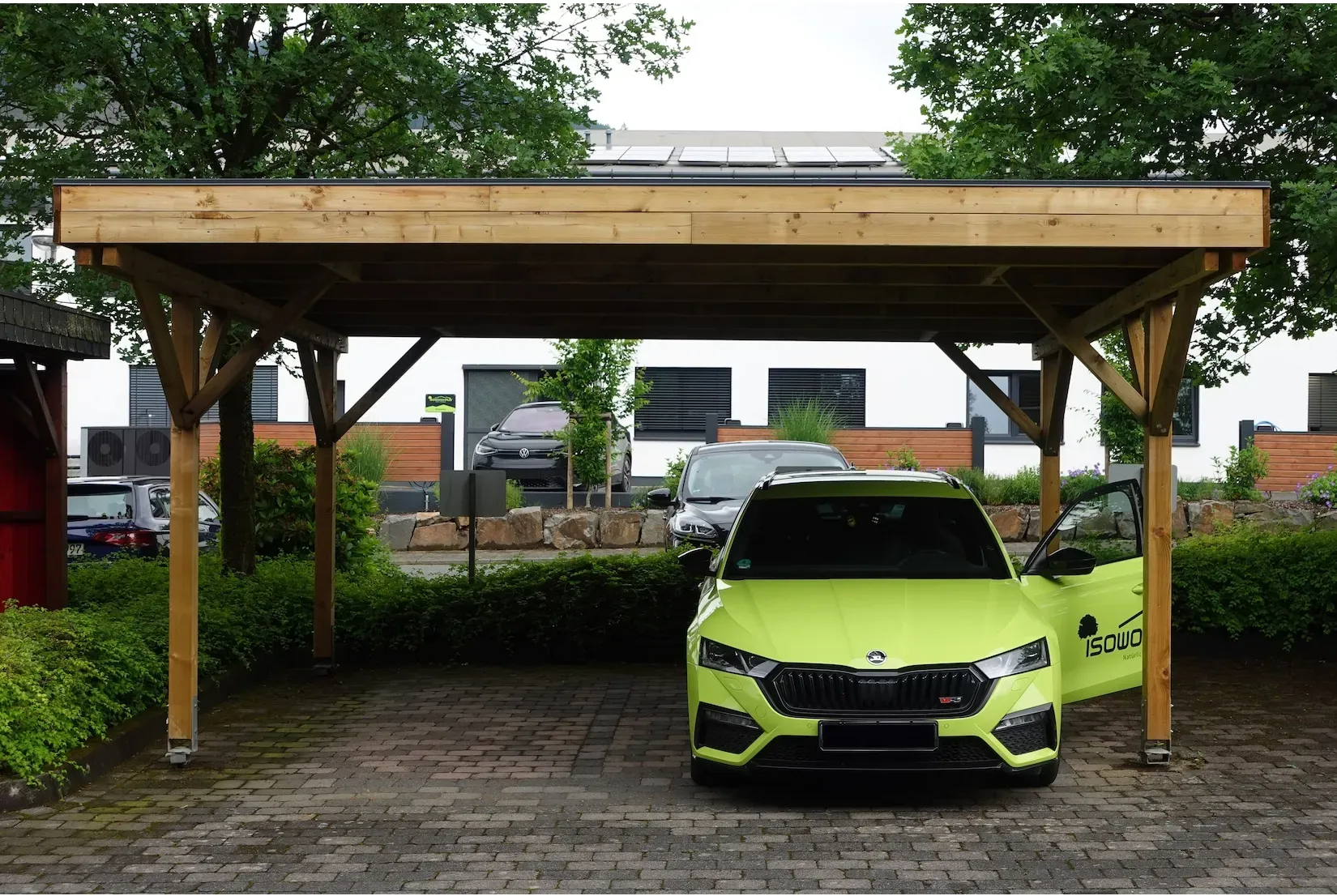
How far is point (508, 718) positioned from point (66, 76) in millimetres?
6018

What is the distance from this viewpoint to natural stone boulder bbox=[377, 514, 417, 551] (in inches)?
880

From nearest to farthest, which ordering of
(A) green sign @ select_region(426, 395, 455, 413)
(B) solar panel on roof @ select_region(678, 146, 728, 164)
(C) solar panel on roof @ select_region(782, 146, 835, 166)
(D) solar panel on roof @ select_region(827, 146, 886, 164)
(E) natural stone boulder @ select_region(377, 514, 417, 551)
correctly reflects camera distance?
1. (E) natural stone boulder @ select_region(377, 514, 417, 551)
2. (A) green sign @ select_region(426, 395, 455, 413)
3. (D) solar panel on roof @ select_region(827, 146, 886, 164)
4. (B) solar panel on roof @ select_region(678, 146, 728, 164)
5. (C) solar panel on roof @ select_region(782, 146, 835, 166)

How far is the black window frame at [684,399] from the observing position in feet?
100

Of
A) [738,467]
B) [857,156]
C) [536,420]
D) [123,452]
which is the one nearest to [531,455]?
[536,420]

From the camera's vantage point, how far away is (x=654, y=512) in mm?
22594

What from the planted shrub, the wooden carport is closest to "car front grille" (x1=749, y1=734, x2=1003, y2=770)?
the wooden carport

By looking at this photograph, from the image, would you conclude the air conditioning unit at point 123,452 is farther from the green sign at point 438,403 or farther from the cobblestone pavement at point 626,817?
the cobblestone pavement at point 626,817

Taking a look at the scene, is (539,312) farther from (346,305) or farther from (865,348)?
(865,348)

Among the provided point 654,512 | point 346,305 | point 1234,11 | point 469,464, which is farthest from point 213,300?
point 469,464

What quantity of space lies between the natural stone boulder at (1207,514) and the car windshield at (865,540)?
52.1ft

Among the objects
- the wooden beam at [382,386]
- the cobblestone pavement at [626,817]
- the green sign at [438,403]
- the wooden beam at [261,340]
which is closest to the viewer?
the cobblestone pavement at [626,817]

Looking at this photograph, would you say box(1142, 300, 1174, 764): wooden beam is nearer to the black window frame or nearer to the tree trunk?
the tree trunk

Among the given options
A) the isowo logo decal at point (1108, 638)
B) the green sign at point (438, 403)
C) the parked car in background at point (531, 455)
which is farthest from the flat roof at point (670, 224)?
the green sign at point (438, 403)

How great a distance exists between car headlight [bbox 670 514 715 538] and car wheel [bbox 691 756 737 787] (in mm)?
7479
